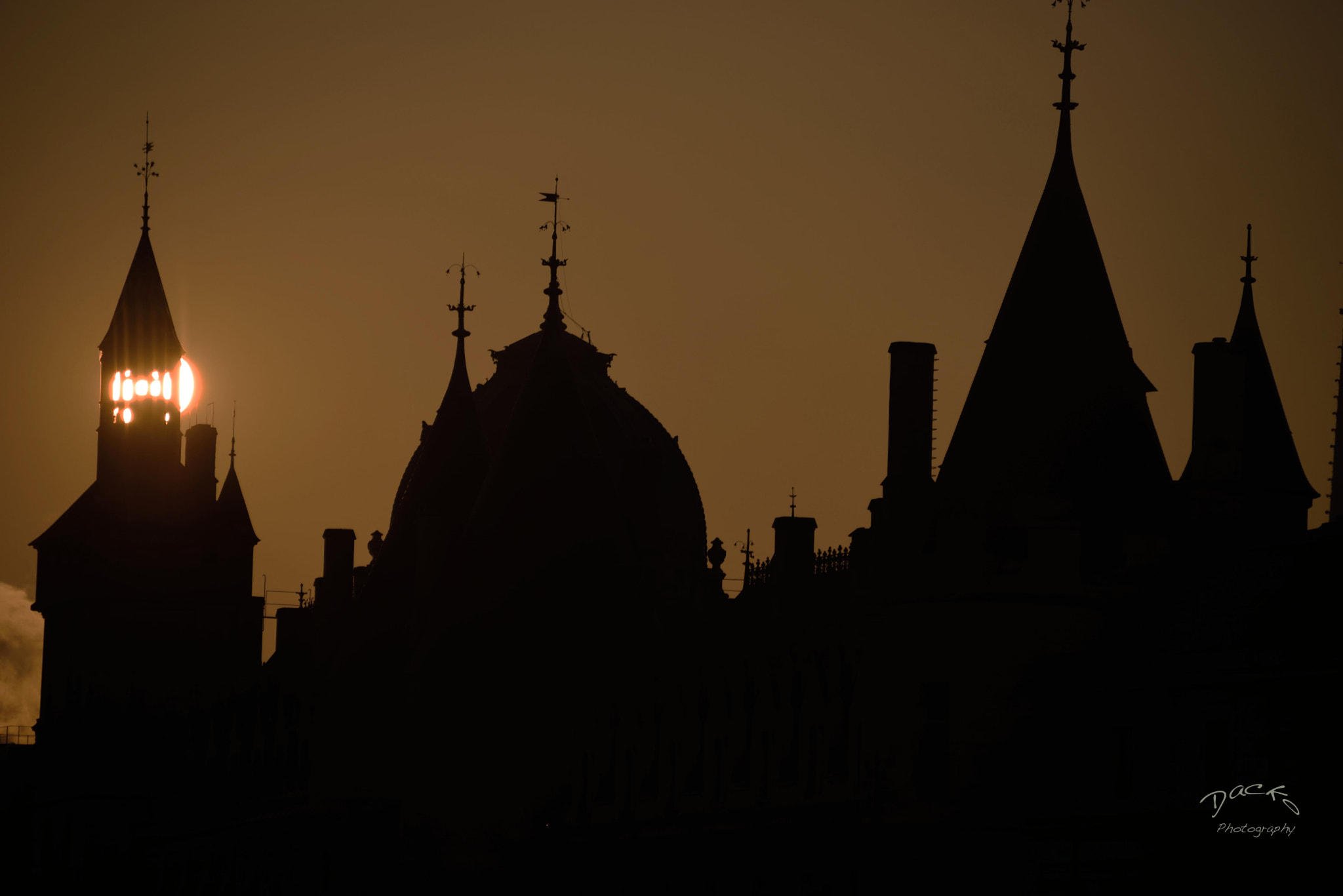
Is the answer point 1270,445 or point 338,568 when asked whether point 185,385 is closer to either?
point 338,568

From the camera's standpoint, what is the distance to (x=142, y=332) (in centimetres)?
6656

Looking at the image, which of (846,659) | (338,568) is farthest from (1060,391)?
(338,568)

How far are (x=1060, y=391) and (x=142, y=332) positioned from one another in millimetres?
43756

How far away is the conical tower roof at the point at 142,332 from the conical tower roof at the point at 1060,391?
42.5 m

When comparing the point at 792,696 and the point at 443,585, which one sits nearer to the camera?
the point at 792,696

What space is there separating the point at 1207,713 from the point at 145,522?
4620 centimetres

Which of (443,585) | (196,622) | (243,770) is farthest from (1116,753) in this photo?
(196,622)

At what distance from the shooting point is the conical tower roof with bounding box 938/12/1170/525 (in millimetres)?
27109

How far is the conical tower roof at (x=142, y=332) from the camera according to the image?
66625mm

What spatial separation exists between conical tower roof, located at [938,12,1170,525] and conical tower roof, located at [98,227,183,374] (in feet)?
140

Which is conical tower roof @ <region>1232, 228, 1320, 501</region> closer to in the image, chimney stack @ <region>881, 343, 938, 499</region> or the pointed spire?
chimney stack @ <region>881, 343, 938, 499</region>

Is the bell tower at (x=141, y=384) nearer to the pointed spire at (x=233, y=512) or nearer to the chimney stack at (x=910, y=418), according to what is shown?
the pointed spire at (x=233, y=512)

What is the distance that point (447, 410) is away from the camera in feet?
155

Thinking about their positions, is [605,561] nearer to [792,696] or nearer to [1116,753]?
[792,696]
